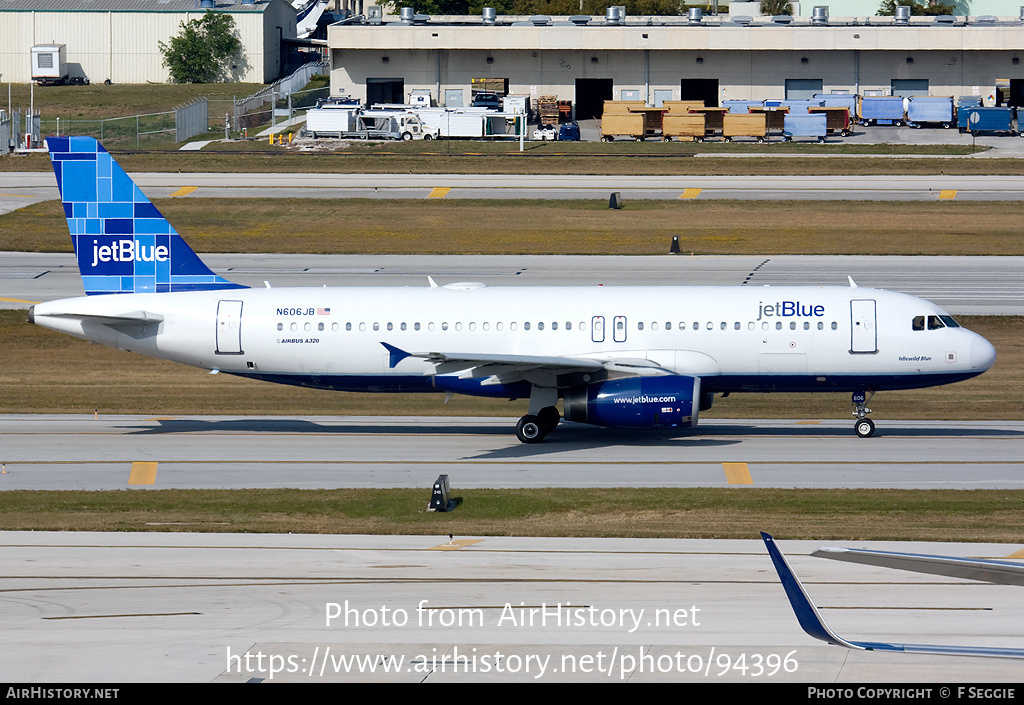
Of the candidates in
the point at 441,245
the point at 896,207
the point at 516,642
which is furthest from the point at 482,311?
the point at 896,207

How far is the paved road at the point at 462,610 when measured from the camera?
53.7 ft

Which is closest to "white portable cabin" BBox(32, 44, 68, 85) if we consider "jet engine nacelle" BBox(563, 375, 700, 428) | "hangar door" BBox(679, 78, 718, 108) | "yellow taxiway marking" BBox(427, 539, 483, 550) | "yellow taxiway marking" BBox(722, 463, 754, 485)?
"hangar door" BBox(679, 78, 718, 108)

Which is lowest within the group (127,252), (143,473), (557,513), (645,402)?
(143,473)

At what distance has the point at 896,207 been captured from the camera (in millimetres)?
69812

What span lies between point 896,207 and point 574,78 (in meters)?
44.9

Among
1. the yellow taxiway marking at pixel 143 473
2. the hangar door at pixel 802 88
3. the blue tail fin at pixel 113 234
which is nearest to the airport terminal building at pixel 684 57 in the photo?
the hangar door at pixel 802 88

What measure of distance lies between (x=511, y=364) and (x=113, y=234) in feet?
41.1

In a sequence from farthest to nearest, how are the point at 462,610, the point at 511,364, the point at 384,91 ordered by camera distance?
the point at 384,91 < the point at 511,364 < the point at 462,610

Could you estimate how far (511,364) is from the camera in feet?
106

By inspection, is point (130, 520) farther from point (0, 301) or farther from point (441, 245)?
point (441, 245)

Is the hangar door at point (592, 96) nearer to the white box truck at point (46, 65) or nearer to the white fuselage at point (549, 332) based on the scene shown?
the white box truck at point (46, 65)

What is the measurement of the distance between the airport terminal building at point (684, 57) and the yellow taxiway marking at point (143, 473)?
80434mm

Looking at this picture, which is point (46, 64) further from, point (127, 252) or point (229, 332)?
point (229, 332)

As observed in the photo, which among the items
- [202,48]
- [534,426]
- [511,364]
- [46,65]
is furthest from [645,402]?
[46,65]
